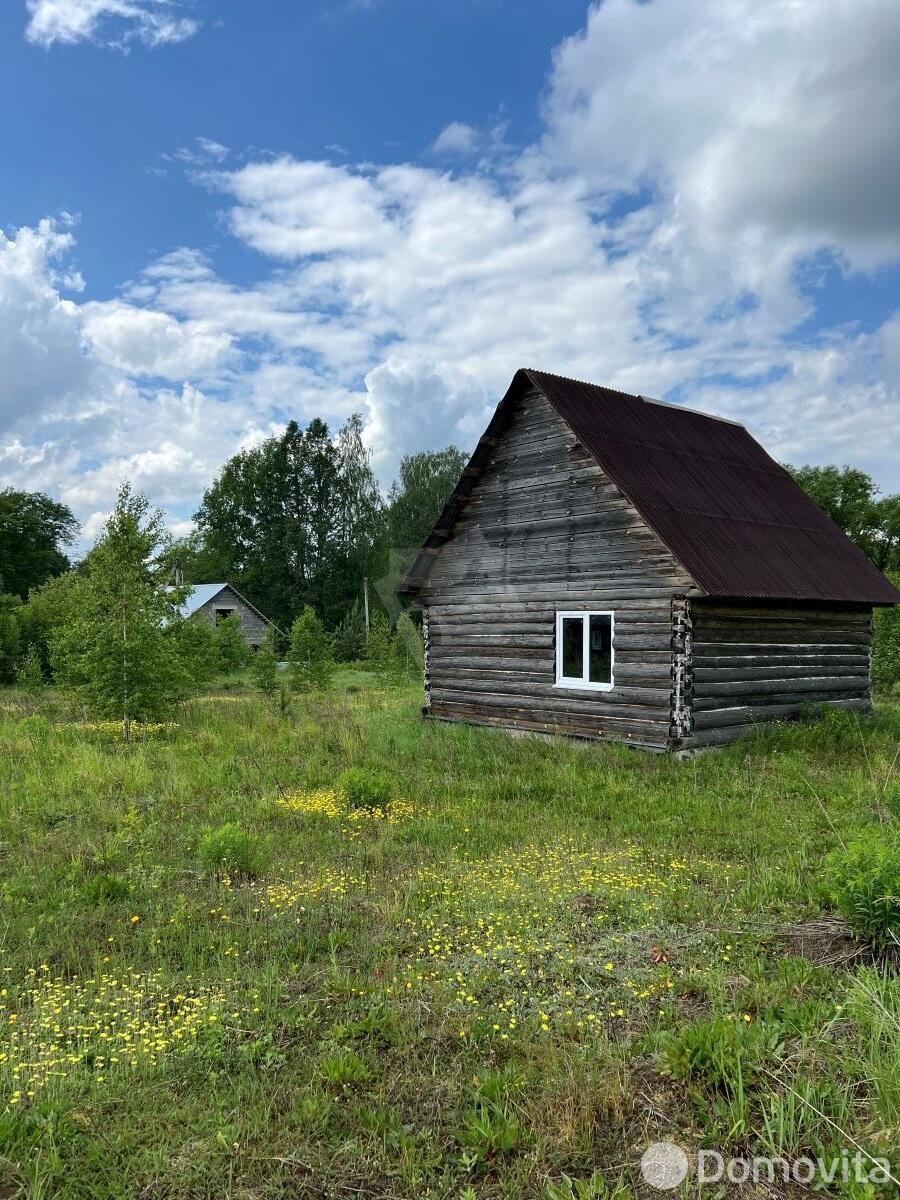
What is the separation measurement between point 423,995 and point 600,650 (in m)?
11.1

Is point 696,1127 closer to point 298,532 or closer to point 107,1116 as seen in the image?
point 107,1116

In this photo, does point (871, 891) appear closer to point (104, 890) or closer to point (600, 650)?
point (104, 890)

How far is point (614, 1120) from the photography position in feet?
12.4

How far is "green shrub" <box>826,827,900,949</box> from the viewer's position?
17.3 ft

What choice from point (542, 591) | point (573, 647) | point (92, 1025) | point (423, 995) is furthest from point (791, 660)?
point (92, 1025)

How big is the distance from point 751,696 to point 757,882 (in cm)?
862

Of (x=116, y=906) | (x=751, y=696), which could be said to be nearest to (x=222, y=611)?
(x=751, y=696)

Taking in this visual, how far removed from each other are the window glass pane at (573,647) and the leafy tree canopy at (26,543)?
5177 cm

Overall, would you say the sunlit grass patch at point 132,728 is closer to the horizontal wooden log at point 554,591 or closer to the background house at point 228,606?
the horizontal wooden log at point 554,591

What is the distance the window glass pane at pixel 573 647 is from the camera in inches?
623

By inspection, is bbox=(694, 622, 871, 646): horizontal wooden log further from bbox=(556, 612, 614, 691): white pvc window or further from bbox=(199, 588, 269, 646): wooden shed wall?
bbox=(199, 588, 269, 646): wooden shed wall

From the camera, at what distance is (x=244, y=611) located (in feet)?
181

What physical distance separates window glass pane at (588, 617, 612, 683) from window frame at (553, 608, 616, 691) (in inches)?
3.1

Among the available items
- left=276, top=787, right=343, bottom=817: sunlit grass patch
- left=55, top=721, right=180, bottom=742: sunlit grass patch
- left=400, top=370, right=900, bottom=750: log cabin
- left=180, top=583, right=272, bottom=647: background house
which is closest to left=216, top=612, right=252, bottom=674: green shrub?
left=180, top=583, right=272, bottom=647: background house
